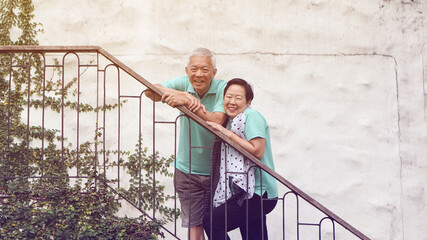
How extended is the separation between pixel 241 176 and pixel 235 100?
1.72 feet

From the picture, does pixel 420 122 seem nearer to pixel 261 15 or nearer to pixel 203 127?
pixel 261 15

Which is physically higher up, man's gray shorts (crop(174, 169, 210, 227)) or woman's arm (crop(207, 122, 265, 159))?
woman's arm (crop(207, 122, 265, 159))

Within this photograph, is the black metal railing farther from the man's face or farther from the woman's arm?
the woman's arm

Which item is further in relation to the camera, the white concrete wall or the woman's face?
the white concrete wall

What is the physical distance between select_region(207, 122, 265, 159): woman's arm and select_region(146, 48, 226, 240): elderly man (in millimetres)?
110

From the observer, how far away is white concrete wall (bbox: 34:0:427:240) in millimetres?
5492

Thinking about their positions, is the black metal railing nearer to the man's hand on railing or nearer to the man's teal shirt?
the man's teal shirt

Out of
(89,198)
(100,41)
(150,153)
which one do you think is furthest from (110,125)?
(89,198)

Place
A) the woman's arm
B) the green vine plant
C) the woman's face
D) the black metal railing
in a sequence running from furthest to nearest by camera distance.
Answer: the black metal railing
the green vine plant
the woman's face
the woman's arm

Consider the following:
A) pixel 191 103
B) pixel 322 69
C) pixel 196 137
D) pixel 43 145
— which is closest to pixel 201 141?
pixel 196 137

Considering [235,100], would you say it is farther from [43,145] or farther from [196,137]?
[43,145]

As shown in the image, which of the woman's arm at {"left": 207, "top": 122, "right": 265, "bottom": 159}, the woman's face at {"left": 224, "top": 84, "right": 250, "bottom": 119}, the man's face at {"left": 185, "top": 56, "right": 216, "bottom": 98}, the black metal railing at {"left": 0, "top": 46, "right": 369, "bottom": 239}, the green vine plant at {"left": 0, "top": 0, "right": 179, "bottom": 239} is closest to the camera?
the woman's arm at {"left": 207, "top": 122, "right": 265, "bottom": 159}

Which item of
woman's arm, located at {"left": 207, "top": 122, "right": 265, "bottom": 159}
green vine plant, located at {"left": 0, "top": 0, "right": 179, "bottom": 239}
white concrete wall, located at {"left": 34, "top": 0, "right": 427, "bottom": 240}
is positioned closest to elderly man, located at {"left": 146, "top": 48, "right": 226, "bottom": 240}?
woman's arm, located at {"left": 207, "top": 122, "right": 265, "bottom": 159}

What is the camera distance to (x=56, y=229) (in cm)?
399
